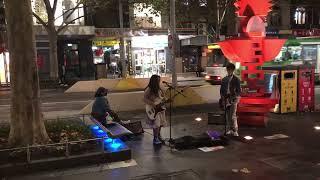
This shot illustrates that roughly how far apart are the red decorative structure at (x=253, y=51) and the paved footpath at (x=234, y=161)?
534 mm

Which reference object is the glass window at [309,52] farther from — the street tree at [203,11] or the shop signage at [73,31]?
the shop signage at [73,31]

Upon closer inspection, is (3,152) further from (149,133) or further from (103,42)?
(103,42)

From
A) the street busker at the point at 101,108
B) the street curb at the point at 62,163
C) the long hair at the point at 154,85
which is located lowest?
the street curb at the point at 62,163

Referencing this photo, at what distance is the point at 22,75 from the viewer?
8.27 metres

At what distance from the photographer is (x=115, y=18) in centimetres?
3647

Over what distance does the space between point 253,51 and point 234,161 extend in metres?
4.24

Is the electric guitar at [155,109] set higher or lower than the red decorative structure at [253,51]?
lower

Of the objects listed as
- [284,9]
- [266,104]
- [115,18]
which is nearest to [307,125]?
[266,104]

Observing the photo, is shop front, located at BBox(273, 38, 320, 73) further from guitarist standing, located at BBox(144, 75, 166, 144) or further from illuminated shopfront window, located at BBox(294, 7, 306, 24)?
illuminated shopfront window, located at BBox(294, 7, 306, 24)

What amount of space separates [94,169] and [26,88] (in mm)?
2180

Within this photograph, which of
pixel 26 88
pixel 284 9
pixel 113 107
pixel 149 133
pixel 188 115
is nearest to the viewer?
pixel 26 88

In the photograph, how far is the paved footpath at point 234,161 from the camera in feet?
23.7

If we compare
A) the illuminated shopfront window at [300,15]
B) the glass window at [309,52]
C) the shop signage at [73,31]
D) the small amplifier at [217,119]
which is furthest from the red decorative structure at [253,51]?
the illuminated shopfront window at [300,15]

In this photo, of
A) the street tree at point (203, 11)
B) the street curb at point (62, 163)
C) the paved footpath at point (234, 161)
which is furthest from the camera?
the street tree at point (203, 11)
